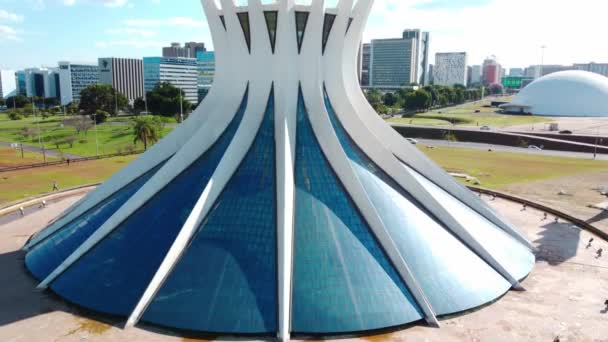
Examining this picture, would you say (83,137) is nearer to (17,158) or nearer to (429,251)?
(17,158)

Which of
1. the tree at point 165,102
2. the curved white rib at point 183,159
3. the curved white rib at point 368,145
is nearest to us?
the curved white rib at point 183,159

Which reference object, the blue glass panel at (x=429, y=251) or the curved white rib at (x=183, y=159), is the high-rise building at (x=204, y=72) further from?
the blue glass panel at (x=429, y=251)

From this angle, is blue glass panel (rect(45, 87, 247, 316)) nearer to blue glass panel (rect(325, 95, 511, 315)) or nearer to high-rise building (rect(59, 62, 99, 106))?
blue glass panel (rect(325, 95, 511, 315))

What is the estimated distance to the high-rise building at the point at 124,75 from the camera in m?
185

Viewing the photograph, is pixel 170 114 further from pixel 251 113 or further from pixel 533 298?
pixel 533 298

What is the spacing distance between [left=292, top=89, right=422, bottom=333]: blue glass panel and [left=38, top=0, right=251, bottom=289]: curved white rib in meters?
4.86

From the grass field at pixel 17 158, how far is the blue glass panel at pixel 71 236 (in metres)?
39.7

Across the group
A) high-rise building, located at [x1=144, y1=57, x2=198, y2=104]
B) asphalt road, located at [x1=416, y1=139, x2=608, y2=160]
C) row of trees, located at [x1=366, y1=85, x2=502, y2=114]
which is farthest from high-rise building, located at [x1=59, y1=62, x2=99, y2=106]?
asphalt road, located at [x1=416, y1=139, x2=608, y2=160]

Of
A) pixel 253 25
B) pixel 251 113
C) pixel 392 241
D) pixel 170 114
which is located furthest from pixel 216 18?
pixel 170 114

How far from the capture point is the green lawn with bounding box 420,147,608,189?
49.0 metres

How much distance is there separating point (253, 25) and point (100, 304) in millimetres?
13988

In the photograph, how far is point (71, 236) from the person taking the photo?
23578 millimetres

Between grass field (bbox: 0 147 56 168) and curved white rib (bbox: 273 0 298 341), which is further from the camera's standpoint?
grass field (bbox: 0 147 56 168)

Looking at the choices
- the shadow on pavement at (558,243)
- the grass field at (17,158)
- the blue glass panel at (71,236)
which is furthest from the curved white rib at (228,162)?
the grass field at (17,158)
